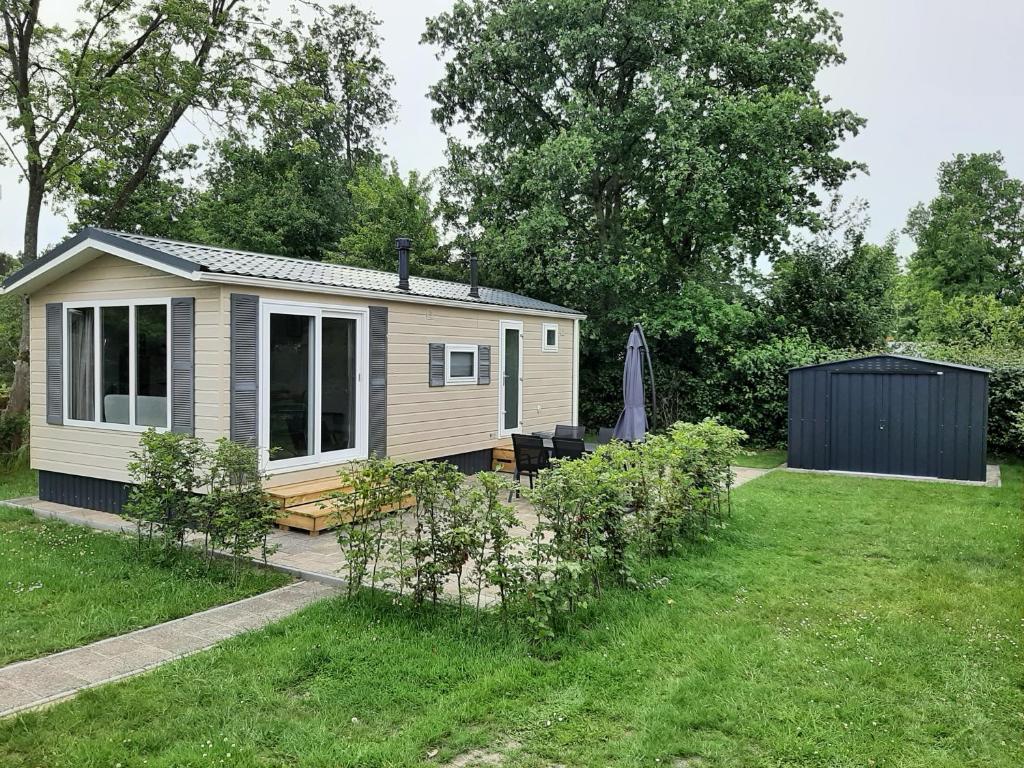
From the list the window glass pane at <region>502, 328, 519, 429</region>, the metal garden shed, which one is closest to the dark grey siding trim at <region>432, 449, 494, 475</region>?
the window glass pane at <region>502, 328, 519, 429</region>

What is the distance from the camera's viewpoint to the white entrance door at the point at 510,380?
34.7 feet

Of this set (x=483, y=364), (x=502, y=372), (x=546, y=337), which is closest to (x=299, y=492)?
(x=483, y=364)

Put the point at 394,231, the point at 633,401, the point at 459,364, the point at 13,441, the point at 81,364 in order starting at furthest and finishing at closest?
1. the point at 394,231
2. the point at 13,441
3. the point at 459,364
4. the point at 633,401
5. the point at 81,364

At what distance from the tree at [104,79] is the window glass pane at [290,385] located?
7.48 m

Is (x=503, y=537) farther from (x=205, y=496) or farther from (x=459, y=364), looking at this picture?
(x=459, y=364)

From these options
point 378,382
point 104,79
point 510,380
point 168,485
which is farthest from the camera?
point 104,79

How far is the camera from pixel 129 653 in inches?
153

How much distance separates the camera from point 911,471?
33.1ft

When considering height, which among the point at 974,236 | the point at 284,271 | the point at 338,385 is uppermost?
the point at 974,236

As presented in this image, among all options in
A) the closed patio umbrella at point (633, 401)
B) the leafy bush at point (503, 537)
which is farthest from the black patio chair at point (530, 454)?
the leafy bush at point (503, 537)

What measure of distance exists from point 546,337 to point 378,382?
14.1 ft

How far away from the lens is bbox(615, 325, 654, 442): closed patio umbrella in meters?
8.29

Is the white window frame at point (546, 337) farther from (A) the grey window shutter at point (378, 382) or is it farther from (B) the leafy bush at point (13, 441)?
(B) the leafy bush at point (13, 441)

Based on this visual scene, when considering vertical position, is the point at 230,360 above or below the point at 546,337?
below
